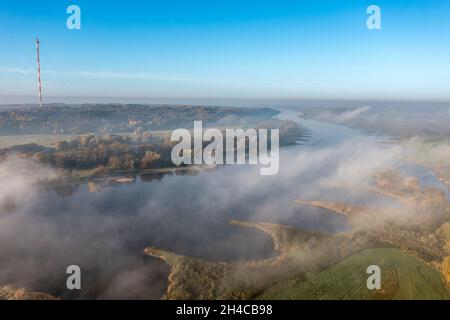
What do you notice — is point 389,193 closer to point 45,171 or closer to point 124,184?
point 124,184

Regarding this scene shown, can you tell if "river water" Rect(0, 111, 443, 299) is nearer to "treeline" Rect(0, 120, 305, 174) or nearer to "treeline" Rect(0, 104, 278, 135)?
"treeline" Rect(0, 120, 305, 174)

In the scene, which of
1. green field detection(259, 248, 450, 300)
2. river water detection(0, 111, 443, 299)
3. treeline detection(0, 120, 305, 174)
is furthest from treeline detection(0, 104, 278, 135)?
green field detection(259, 248, 450, 300)

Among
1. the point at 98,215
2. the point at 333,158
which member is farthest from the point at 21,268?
the point at 333,158

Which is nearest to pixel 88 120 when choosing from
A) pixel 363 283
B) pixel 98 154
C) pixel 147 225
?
pixel 98 154

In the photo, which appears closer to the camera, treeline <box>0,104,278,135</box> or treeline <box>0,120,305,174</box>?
treeline <box>0,120,305,174</box>

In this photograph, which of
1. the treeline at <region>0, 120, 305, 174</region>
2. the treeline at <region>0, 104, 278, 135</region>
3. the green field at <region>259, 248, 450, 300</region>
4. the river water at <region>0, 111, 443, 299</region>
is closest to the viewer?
the green field at <region>259, 248, 450, 300</region>

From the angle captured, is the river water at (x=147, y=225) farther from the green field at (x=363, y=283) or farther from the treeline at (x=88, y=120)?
the treeline at (x=88, y=120)

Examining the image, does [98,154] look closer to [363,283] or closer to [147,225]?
[147,225]
